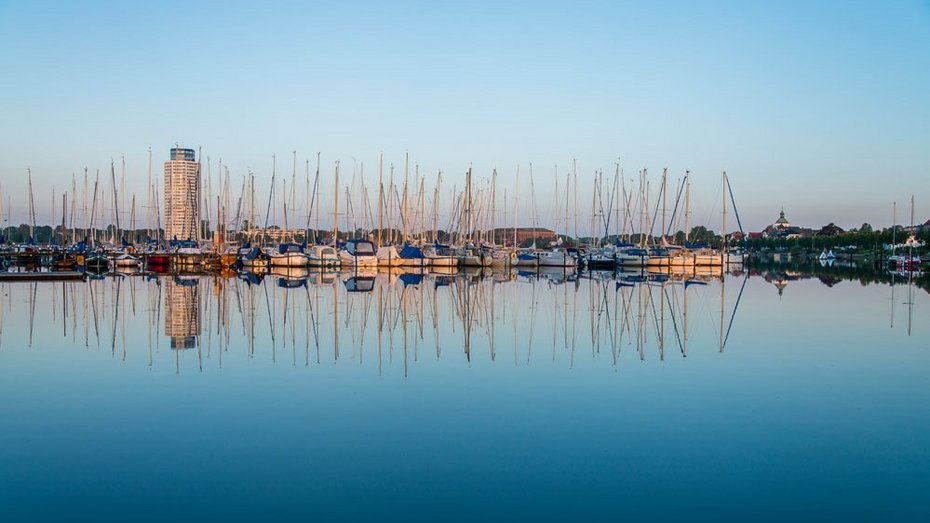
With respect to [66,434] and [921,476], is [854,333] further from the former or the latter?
[66,434]

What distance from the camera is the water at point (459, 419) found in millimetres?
7746

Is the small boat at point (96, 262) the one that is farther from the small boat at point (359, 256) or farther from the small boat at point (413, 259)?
the small boat at point (413, 259)

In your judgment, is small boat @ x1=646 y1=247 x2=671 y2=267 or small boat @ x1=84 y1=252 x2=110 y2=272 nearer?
small boat @ x1=84 y1=252 x2=110 y2=272

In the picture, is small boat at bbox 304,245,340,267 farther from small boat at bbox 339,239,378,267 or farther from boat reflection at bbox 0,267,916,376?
boat reflection at bbox 0,267,916,376

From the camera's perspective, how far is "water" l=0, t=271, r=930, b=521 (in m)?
7.75

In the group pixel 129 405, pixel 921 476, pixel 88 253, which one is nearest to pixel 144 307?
pixel 129 405

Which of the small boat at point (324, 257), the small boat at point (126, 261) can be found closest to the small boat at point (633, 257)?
the small boat at point (324, 257)

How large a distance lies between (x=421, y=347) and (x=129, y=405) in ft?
23.9

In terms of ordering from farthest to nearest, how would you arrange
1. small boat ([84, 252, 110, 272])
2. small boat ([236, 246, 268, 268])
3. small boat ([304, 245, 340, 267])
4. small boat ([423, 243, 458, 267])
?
small boat ([423, 243, 458, 267]), small boat ([236, 246, 268, 268]), small boat ([304, 245, 340, 267]), small boat ([84, 252, 110, 272])

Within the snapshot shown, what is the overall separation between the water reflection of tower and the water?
0.18m

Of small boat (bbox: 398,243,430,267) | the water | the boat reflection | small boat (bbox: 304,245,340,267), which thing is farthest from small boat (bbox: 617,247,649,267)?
the water

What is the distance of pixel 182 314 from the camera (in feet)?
80.6

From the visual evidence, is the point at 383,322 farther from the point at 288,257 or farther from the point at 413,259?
the point at 413,259

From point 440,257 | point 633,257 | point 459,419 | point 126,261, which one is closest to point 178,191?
point 126,261
